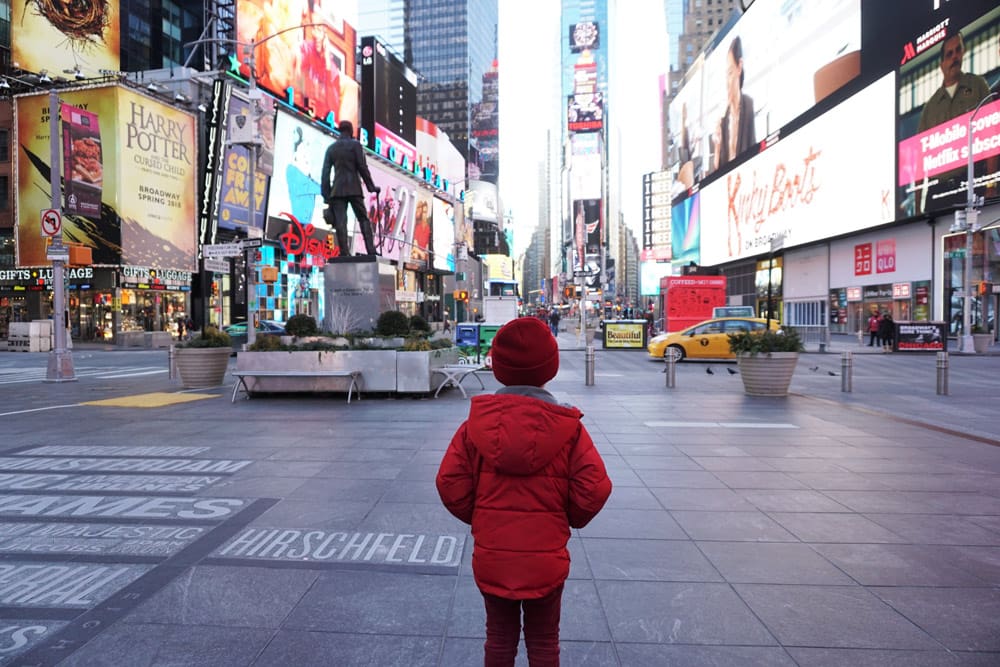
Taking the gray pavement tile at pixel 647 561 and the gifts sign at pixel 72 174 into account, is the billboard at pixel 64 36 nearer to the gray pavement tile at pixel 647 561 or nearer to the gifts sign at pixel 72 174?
the gifts sign at pixel 72 174

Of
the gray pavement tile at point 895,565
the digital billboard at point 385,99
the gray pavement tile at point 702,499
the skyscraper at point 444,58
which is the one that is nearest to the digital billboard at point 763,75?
the digital billboard at point 385,99

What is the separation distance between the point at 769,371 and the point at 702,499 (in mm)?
7874

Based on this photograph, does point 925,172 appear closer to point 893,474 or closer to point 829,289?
point 829,289

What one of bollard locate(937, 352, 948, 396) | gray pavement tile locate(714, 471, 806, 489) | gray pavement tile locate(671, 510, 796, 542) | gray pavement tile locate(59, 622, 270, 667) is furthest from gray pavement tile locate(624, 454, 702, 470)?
bollard locate(937, 352, 948, 396)

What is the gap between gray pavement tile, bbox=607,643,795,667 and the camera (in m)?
2.94

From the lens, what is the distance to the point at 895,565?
4113 millimetres

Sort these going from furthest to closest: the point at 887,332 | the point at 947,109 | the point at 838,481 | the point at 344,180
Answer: the point at 947,109, the point at 887,332, the point at 344,180, the point at 838,481

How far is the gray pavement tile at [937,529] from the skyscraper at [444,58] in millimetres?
155103

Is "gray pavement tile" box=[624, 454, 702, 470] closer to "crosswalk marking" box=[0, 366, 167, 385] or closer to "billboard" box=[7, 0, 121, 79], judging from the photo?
"crosswalk marking" box=[0, 366, 167, 385]

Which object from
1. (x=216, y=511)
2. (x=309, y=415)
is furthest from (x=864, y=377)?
(x=216, y=511)

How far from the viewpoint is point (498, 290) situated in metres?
81.8

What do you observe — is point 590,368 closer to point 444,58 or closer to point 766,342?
point 766,342

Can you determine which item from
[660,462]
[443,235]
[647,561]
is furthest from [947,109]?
[443,235]

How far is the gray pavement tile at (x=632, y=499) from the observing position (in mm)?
5426
